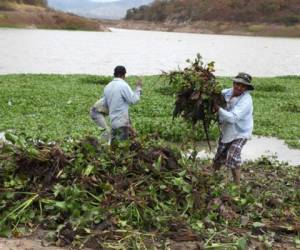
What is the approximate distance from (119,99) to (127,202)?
113 inches

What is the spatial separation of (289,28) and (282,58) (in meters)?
51.5

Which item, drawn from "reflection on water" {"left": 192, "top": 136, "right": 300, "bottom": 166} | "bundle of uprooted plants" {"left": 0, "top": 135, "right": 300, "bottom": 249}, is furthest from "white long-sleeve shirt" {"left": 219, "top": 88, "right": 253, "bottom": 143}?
"reflection on water" {"left": 192, "top": 136, "right": 300, "bottom": 166}

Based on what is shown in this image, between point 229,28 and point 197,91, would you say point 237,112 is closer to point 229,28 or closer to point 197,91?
point 197,91

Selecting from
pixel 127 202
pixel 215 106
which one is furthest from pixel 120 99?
pixel 127 202

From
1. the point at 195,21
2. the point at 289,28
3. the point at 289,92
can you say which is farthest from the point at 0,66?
the point at 195,21

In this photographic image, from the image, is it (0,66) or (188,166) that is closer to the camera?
(188,166)

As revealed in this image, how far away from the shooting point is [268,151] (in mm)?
12539

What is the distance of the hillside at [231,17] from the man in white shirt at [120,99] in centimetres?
9435

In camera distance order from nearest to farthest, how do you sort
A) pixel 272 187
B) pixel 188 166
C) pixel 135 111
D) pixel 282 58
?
pixel 188 166 < pixel 272 187 < pixel 135 111 < pixel 282 58

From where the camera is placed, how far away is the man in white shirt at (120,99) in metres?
8.93

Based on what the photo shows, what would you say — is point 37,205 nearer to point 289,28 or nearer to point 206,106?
point 206,106

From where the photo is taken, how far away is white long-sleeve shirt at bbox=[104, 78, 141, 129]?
8930mm

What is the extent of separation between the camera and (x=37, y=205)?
645 centimetres

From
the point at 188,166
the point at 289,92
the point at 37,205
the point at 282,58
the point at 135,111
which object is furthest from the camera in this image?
the point at 282,58
